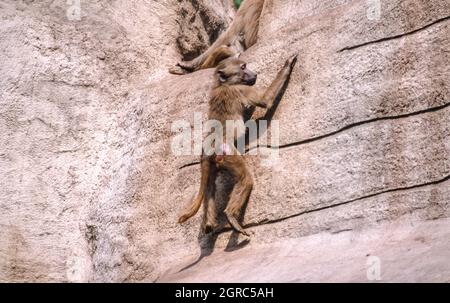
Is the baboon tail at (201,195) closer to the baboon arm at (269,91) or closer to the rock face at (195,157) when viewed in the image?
the rock face at (195,157)

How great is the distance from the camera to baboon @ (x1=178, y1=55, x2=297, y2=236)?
6.76 m

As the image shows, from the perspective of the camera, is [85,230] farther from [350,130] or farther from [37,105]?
[350,130]

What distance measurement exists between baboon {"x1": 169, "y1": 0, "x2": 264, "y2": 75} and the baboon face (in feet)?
3.32

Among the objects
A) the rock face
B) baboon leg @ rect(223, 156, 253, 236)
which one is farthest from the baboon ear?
baboon leg @ rect(223, 156, 253, 236)

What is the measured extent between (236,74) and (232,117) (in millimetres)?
466

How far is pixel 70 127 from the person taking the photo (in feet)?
27.0

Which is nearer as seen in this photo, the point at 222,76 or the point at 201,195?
the point at 201,195

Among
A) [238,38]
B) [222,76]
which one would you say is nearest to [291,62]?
[222,76]

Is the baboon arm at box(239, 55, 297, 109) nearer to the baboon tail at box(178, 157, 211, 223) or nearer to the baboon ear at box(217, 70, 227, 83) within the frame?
the baboon ear at box(217, 70, 227, 83)

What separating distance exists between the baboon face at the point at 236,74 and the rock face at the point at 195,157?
287mm

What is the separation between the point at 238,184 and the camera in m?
6.82

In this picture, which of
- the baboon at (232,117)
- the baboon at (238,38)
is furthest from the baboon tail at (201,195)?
the baboon at (238,38)

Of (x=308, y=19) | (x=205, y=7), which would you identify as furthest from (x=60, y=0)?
(x=308, y=19)

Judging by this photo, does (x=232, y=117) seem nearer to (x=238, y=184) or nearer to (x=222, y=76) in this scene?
(x=222, y=76)
